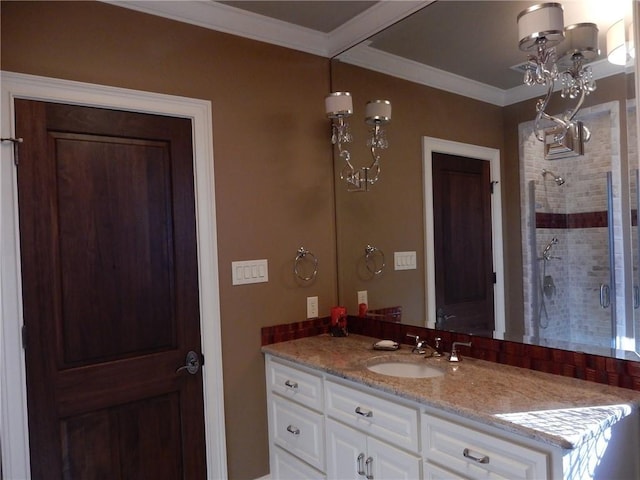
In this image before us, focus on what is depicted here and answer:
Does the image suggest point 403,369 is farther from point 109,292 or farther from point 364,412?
point 109,292

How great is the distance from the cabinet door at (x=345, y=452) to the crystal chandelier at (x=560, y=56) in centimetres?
146

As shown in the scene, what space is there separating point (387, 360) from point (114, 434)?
1286 mm

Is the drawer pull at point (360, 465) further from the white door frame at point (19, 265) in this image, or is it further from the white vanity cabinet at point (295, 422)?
the white door frame at point (19, 265)

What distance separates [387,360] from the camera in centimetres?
210

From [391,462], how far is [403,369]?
1.53 ft

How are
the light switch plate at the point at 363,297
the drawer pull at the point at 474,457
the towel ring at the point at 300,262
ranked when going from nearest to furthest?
the drawer pull at the point at 474,457
the towel ring at the point at 300,262
the light switch plate at the point at 363,297

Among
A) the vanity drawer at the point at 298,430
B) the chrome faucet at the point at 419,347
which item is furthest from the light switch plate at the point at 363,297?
the vanity drawer at the point at 298,430

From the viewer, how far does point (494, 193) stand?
1987mm

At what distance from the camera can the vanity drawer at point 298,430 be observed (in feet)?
6.67

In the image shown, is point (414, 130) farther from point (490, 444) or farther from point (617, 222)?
point (490, 444)

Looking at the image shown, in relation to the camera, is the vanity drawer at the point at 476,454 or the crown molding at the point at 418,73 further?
→ the crown molding at the point at 418,73

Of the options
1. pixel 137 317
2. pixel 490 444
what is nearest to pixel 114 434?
pixel 137 317

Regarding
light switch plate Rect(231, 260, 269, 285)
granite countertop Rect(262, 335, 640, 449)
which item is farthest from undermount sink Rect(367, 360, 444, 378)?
light switch plate Rect(231, 260, 269, 285)

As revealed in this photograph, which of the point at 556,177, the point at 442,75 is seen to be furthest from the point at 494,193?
the point at 442,75
